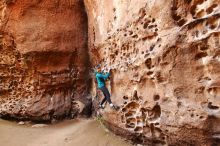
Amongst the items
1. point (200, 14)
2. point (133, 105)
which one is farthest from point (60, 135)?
point (200, 14)

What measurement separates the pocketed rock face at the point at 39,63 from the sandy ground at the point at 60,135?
0.56m

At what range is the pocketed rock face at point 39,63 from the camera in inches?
327

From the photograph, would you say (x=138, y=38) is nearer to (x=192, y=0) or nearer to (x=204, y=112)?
(x=192, y=0)

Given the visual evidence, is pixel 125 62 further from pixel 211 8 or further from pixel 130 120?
pixel 211 8

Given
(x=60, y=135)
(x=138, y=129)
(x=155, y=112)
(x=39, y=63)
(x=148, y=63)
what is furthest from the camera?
(x=39, y=63)

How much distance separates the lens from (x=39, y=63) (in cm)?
842

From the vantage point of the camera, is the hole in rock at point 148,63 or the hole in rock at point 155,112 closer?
the hole in rock at point 155,112

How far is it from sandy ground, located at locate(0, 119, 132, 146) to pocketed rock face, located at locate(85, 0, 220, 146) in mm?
392

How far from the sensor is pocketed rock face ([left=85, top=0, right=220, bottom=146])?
12.8ft

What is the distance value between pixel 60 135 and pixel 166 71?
12.0 feet

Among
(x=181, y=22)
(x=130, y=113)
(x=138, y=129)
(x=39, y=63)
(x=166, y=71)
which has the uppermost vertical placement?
(x=181, y=22)

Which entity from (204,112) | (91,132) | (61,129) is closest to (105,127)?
(91,132)

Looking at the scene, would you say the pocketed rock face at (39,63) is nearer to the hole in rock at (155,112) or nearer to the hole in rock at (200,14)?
the hole in rock at (155,112)

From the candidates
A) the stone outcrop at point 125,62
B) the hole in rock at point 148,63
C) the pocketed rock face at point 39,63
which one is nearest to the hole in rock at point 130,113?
the stone outcrop at point 125,62
